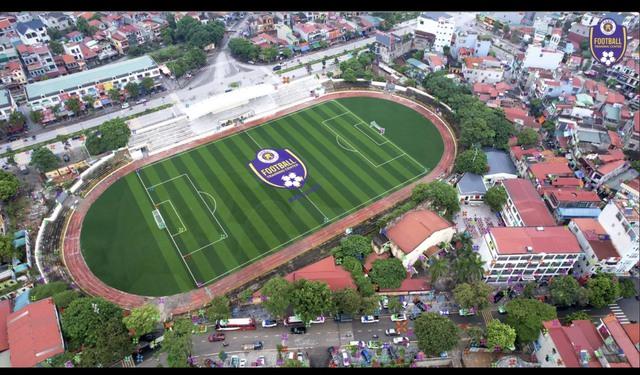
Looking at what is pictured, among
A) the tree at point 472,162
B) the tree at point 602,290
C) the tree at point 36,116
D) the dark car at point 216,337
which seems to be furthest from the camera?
the tree at point 36,116

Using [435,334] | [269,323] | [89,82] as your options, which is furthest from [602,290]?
[89,82]

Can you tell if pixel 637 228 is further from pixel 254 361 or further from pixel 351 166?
pixel 254 361

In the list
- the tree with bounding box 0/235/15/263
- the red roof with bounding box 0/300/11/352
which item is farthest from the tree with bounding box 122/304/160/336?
the tree with bounding box 0/235/15/263

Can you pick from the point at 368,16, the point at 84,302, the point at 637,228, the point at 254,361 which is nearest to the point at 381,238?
the point at 254,361

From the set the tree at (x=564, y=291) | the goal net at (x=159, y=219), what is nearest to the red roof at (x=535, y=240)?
the tree at (x=564, y=291)

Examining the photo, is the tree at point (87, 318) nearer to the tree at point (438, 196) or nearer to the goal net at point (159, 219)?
the goal net at point (159, 219)

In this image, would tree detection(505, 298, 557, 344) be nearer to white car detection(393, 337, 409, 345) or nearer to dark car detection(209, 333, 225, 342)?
white car detection(393, 337, 409, 345)
